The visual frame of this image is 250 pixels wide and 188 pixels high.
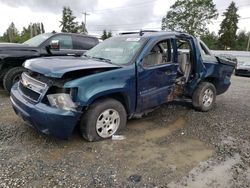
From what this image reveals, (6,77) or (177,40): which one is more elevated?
(177,40)

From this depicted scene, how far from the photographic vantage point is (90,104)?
3.68 metres

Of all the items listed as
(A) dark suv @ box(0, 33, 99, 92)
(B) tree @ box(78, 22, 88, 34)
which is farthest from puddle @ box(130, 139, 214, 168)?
(B) tree @ box(78, 22, 88, 34)

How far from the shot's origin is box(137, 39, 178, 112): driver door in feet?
14.0

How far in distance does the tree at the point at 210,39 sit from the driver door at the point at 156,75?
47.9 metres

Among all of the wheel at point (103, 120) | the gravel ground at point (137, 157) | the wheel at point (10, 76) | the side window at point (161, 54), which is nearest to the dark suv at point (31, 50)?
the wheel at point (10, 76)

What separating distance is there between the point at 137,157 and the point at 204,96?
2960mm

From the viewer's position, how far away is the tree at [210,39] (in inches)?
1975

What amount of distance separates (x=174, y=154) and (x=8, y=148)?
2.44 m

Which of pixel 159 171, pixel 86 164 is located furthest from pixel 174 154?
pixel 86 164

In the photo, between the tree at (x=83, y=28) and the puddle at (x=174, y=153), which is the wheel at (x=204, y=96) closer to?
the puddle at (x=174, y=153)

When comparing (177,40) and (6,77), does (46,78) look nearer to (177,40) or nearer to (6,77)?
(177,40)

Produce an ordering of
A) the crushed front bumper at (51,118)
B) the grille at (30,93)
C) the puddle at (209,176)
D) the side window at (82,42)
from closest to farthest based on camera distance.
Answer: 1. the puddle at (209,176)
2. the crushed front bumper at (51,118)
3. the grille at (30,93)
4. the side window at (82,42)

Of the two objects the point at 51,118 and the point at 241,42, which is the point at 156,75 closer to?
the point at 51,118

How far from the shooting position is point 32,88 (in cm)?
374
